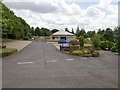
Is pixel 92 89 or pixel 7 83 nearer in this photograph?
pixel 92 89

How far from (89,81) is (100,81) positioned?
1.97ft

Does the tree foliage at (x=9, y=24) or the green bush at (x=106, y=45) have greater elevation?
the tree foliage at (x=9, y=24)

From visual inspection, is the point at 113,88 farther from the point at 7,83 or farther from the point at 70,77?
the point at 7,83

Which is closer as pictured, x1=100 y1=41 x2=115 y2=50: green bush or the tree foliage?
the tree foliage

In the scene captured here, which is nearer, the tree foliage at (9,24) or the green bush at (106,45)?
the tree foliage at (9,24)

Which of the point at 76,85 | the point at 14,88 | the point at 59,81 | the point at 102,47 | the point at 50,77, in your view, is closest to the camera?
the point at 14,88

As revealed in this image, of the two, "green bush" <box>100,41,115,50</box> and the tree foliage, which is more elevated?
the tree foliage

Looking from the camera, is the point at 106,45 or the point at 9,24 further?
the point at 106,45

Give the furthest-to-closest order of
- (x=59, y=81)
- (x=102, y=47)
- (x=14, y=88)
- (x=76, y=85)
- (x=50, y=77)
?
(x=102, y=47) < (x=50, y=77) < (x=59, y=81) < (x=76, y=85) < (x=14, y=88)

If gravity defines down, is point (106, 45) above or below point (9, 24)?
below

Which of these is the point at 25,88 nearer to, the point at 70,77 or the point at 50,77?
the point at 50,77

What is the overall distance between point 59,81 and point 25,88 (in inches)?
67.7

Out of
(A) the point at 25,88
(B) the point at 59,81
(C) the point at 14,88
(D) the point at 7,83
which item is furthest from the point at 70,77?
(D) the point at 7,83

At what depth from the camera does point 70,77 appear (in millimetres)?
5934
